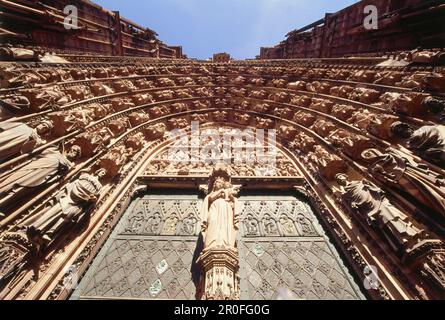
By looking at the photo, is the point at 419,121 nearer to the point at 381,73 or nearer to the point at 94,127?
the point at 381,73

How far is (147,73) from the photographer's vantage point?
395 inches

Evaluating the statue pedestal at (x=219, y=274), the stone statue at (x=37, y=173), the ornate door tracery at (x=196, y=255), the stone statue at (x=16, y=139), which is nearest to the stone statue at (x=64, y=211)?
the stone statue at (x=37, y=173)

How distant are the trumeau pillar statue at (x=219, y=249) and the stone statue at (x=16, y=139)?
3.21m

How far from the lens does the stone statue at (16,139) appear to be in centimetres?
352

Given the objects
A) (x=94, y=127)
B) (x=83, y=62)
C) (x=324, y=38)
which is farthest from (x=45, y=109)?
(x=324, y=38)

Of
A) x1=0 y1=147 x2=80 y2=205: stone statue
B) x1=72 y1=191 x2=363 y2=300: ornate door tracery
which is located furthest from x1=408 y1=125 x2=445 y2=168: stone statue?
x1=0 y1=147 x2=80 y2=205: stone statue

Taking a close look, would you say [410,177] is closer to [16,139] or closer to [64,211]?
[64,211]

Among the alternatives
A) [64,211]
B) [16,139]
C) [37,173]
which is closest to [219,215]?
[64,211]

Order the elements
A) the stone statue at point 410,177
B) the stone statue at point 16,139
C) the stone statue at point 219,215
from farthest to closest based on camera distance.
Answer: the stone statue at point 219,215, the stone statue at point 16,139, the stone statue at point 410,177

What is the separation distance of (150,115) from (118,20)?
13.7 meters

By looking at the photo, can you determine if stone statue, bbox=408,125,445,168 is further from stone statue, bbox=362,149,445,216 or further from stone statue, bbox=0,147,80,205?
stone statue, bbox=0,147,80,205

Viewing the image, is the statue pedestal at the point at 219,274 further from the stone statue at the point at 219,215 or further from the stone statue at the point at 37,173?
the stone statue at the point at 37,173

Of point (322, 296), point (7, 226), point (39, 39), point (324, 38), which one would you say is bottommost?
point (322, 296)

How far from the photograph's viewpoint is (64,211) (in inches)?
150
